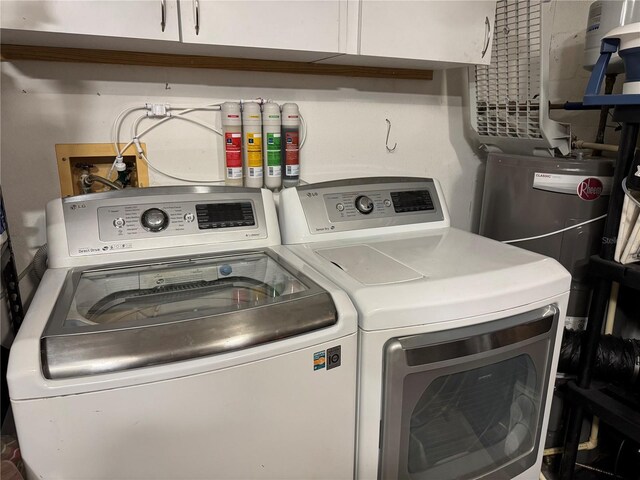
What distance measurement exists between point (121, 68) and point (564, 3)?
1.90 m

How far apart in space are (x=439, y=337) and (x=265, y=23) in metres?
0.93

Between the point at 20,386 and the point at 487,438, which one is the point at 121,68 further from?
the point at 487,438

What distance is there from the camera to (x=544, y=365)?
1.17 m

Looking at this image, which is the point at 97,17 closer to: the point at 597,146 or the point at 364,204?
the point at 364,204

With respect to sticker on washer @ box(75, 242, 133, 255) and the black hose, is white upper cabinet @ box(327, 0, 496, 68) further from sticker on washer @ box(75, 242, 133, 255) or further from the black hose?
the black hose

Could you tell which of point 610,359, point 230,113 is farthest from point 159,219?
point 610,359

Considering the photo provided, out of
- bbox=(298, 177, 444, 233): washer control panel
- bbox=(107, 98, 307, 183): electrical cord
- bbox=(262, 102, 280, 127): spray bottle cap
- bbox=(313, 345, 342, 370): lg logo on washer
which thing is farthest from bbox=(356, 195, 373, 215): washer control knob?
bbox=(313, 345, 342, 370): lg logo on washer

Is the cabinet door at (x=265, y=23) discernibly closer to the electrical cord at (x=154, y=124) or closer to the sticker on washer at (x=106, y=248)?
the electrical cord at (x=154, y=124)

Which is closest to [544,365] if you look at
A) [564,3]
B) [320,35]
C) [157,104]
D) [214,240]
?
[214,240]

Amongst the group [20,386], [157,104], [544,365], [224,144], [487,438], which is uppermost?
[157,104]

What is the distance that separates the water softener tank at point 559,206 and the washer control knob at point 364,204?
57 cm

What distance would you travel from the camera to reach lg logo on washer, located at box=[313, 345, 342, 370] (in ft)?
2.90

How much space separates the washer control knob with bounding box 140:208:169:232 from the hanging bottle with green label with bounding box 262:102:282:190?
1.41 ft

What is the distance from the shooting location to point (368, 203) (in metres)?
1.42
